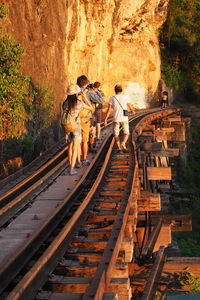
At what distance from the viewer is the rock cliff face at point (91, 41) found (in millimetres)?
16375

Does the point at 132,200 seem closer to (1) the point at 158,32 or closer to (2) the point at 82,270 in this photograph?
(2) the point at 82,270

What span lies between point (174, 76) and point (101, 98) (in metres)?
36.1

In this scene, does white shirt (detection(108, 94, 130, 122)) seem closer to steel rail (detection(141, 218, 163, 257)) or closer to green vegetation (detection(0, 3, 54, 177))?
steel rail (detection(141, 218, 163, 257))

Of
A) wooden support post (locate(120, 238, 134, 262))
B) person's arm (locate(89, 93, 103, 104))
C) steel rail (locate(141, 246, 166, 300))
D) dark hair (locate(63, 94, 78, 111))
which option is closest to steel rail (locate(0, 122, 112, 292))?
wooden support post (locate(120, 238, 134, 262))

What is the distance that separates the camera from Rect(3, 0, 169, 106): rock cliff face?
16.4 meters

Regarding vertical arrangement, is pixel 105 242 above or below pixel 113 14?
below

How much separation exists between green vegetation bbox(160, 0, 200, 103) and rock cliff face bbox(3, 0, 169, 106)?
320 cm

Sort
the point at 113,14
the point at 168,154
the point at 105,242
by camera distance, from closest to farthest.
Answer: the point at 105,242 → the point at 168,154 → the point at 113,14

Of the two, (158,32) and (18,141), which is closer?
(18,141)

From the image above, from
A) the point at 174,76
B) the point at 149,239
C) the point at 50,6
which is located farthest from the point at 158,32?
the point at 149,239

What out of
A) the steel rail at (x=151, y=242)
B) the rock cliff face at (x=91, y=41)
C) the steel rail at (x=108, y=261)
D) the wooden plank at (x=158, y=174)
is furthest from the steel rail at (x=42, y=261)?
the rock cliff face at (x=91, y=41)

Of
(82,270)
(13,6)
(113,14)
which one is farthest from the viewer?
(113,14)

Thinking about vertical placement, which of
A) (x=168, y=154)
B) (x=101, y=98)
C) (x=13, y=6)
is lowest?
(x=168, y=154)

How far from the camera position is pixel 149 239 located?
26.4ft
